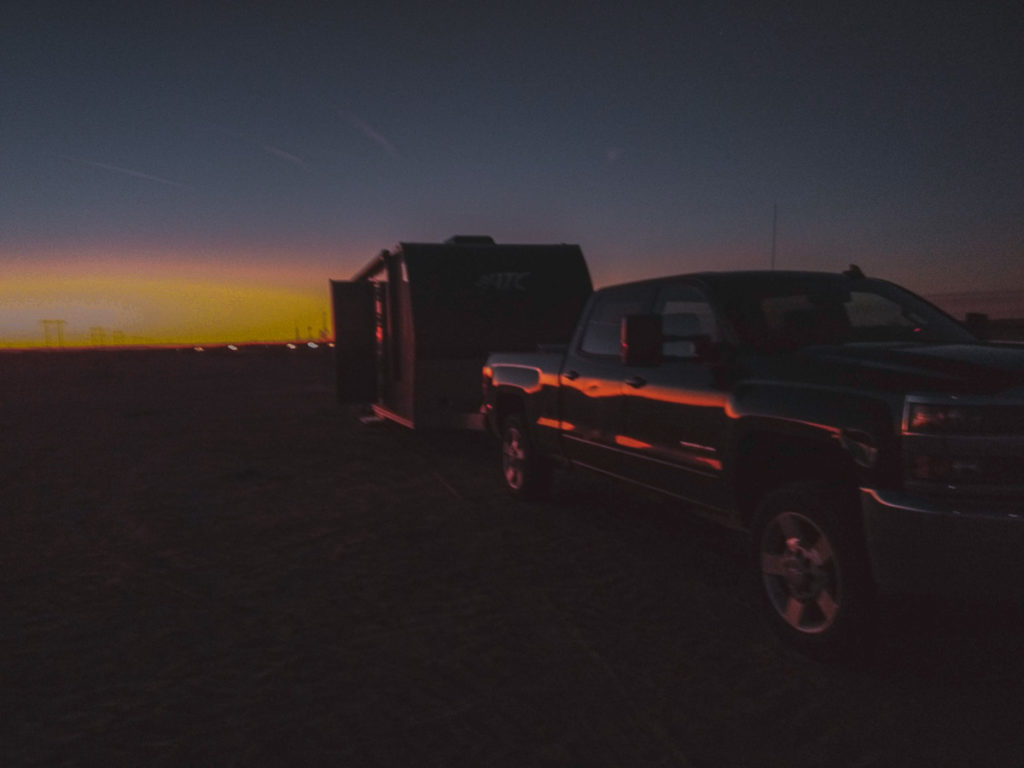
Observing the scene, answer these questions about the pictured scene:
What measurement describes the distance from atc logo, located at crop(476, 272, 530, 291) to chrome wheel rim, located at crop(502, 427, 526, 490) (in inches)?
150

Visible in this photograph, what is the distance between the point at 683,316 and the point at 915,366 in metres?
1.81

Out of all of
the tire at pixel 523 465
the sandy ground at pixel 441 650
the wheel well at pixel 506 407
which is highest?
the wheel well at pixel 506 407

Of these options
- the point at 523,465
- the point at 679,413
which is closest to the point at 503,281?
the point at 523,465

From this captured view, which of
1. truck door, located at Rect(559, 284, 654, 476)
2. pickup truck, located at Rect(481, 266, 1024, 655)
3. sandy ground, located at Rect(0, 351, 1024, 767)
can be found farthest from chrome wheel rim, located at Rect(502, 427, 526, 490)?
pickup truck, located at Rect(481, 266, 1024, 655)

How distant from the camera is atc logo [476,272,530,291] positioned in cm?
1123

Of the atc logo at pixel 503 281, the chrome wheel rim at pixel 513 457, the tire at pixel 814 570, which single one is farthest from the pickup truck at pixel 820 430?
the atc logo at pixel 503 281

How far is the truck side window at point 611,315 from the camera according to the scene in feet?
19.0

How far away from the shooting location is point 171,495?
8.27m

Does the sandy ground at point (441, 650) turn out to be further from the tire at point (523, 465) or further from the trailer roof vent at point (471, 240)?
the trailer roof vent at point (471, 240)

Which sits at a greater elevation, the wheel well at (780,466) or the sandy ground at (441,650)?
the wheel well at (780,466)

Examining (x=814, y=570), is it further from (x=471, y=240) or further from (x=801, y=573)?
(x=471, y=240)

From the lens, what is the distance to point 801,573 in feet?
13.1

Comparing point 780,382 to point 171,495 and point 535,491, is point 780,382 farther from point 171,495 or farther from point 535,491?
point 171,495

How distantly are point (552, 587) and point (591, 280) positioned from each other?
729cm
